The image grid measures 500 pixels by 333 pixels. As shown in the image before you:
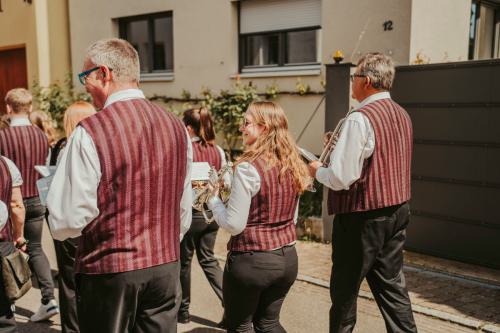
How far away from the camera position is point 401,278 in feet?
12.6

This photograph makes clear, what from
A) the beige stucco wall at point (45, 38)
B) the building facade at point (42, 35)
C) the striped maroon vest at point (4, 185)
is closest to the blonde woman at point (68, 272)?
the striped maroon vest at point (4, 185)

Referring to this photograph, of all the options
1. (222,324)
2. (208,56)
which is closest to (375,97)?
(222,324)

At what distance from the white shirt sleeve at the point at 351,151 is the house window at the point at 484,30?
7.02 m

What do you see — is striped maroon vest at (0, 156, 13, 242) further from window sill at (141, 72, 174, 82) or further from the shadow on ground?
window sill at (141, 72, 174, 82)

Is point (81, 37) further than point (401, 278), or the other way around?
point (81, 37)

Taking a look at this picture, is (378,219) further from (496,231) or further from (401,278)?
(496,231)

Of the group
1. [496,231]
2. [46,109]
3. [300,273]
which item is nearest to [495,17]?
[496,231]

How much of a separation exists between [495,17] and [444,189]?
5385mm

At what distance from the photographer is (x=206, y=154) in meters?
4.75

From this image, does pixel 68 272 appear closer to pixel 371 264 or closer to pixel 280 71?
pixel 371 264

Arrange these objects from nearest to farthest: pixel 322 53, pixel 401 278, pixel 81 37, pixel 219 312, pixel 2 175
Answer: pixel 2 175, pixel 401 278, pixel 219 312, pixel 322 53, pixel 81 37

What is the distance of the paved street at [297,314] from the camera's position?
472 centimetres

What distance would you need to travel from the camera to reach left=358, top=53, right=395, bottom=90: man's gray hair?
372 cm

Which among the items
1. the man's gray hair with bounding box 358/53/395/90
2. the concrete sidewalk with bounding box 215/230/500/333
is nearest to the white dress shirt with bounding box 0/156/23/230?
the man's gray hair with bounding box 358/53/395/90
